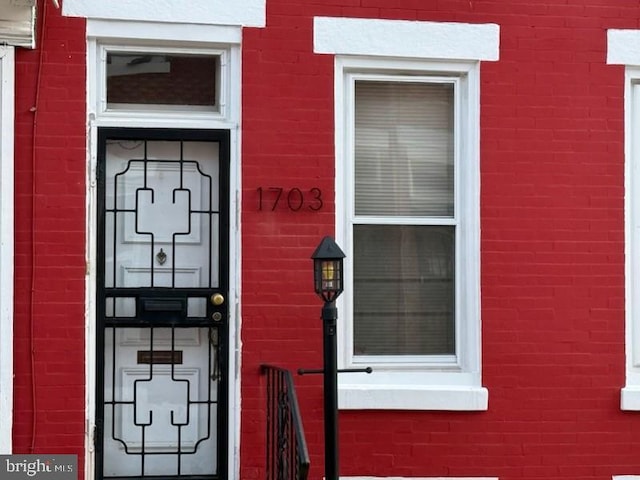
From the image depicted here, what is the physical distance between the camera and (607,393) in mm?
6555

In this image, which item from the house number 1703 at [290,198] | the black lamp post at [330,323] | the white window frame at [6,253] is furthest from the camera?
the house number 1703 at [290,198]

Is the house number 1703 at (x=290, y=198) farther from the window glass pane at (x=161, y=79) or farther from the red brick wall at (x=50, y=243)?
the red brick wall at (x=50, y=243)

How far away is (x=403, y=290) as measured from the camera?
6.66 metres

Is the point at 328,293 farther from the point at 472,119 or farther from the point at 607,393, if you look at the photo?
the point at 607,393

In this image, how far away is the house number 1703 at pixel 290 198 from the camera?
6344 millimetres

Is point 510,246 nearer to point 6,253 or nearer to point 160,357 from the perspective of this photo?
point 160,357

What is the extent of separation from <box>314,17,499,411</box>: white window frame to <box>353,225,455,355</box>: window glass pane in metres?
0.08

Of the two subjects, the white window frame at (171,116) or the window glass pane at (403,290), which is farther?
the window glass pane at (403,290)

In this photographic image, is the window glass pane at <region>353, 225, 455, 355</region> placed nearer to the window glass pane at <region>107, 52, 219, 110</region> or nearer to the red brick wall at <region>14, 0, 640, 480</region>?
the red brick wall at <region>14, 0, 640, 480</region>

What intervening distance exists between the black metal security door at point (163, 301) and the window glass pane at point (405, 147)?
0.90 m

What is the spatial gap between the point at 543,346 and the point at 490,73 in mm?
1706

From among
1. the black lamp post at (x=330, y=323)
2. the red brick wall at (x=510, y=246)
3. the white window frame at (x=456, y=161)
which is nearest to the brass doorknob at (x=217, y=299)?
the red brick wall at (x=510, y=246)

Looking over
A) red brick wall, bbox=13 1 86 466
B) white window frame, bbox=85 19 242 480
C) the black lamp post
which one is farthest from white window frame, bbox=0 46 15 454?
the black lamp post

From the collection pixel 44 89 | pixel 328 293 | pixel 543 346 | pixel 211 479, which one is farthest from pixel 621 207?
pixel 44 89
